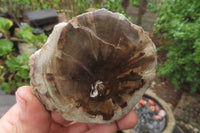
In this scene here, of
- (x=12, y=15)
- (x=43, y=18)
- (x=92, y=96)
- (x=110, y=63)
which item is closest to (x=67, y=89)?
(x=92, y=96)

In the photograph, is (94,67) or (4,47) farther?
(4,47)

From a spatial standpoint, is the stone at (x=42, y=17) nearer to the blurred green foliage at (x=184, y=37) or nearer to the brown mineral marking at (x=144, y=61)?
the blurred green foliage at (x=184, y=37)

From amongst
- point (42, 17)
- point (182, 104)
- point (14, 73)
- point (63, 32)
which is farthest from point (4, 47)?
point (182, 104)

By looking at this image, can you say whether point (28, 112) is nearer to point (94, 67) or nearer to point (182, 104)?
point (94, 67)

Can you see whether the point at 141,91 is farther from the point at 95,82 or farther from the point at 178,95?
the point at 178,95

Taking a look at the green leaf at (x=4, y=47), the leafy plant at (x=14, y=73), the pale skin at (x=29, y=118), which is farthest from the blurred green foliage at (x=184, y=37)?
the green leaf at (x=4, y=47)

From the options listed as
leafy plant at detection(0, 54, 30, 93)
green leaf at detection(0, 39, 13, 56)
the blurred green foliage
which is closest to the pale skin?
leafy plant at detection(0, 54, 30, 93)
